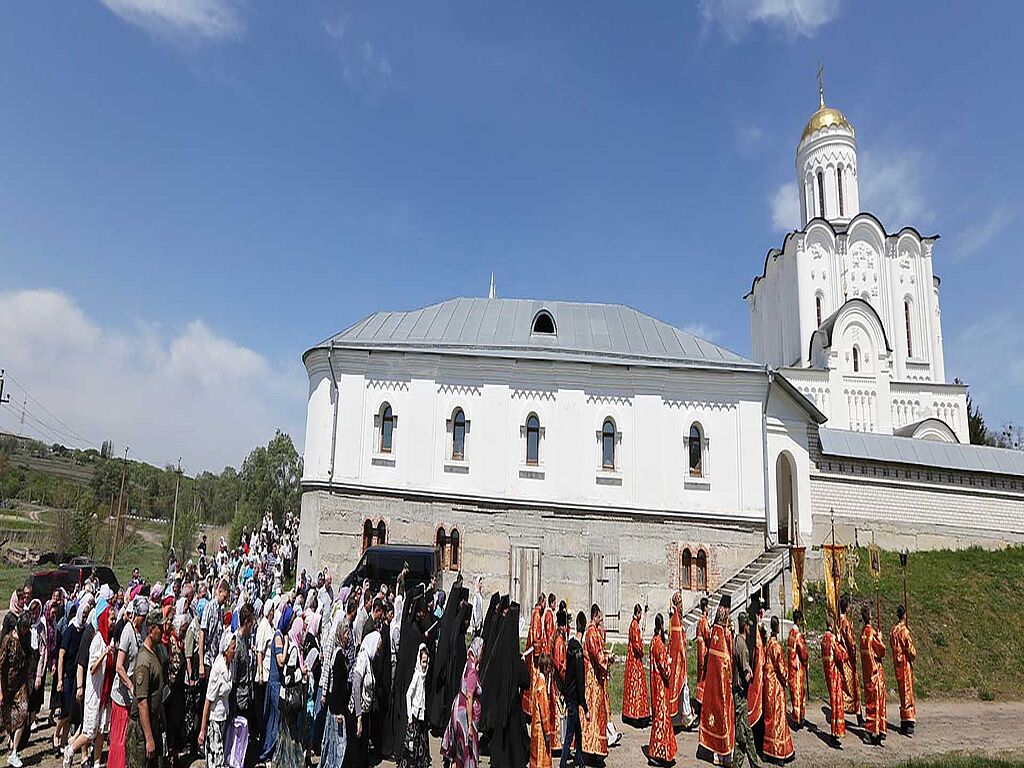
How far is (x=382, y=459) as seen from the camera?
2277 cm

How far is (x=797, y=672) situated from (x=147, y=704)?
990cm

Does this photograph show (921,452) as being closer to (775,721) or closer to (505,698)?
(775,721)

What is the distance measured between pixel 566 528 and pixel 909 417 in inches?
981

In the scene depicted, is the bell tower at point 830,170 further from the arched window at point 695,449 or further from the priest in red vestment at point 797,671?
the priest in red vestment at point 797,671

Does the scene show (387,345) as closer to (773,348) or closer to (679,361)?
(679,361)

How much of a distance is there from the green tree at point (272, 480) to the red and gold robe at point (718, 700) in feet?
142

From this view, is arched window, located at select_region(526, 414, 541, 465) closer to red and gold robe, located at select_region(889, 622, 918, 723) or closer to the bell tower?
red and gold robe, located at select_region(889, 622, 918, 723)

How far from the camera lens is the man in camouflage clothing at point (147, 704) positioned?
Result: 7598mm

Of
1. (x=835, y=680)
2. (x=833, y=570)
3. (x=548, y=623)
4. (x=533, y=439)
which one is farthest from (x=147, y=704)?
(x=833, y=570)

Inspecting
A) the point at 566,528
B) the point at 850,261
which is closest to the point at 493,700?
the point at 566,528

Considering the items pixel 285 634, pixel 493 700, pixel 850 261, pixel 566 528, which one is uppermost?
pixel 850 261

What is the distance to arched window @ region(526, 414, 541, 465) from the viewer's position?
22.9 meters

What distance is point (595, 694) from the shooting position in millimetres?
10305

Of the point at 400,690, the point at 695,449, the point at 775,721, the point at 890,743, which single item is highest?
the point at 695,449
